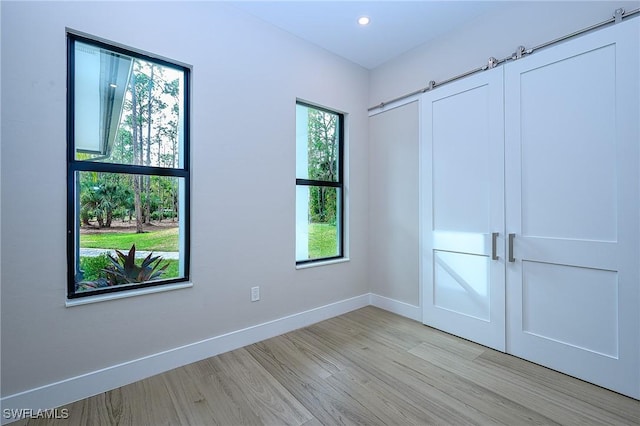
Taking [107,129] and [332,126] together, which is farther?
[332,126]

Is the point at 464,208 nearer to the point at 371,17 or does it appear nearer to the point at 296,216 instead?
the point at 296,216

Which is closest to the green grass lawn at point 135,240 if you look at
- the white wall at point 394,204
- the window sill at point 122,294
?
the window sill at point 122,294

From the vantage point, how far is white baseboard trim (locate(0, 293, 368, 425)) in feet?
5.54

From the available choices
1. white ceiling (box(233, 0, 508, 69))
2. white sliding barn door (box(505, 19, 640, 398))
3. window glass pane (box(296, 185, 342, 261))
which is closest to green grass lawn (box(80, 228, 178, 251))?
window glass pane (box(296, 185, 342, 261))

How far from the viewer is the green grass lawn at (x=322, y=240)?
317 cm

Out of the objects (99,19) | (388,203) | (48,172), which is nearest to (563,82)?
(388,203)

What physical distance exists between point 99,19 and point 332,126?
7.16 ft

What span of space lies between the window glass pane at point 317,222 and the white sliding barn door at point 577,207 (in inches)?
67.2

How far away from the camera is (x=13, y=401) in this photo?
1.63 meters

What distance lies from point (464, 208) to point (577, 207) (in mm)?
789

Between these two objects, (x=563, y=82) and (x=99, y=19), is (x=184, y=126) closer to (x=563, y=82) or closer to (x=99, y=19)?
(x=99, y=19)

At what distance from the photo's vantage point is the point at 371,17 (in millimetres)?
2582

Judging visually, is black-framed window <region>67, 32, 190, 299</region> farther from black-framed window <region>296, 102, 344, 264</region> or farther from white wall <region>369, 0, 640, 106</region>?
white wall <region>369, 0, 640, 106</region>

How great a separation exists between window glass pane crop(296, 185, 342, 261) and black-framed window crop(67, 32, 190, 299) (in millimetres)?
1149
